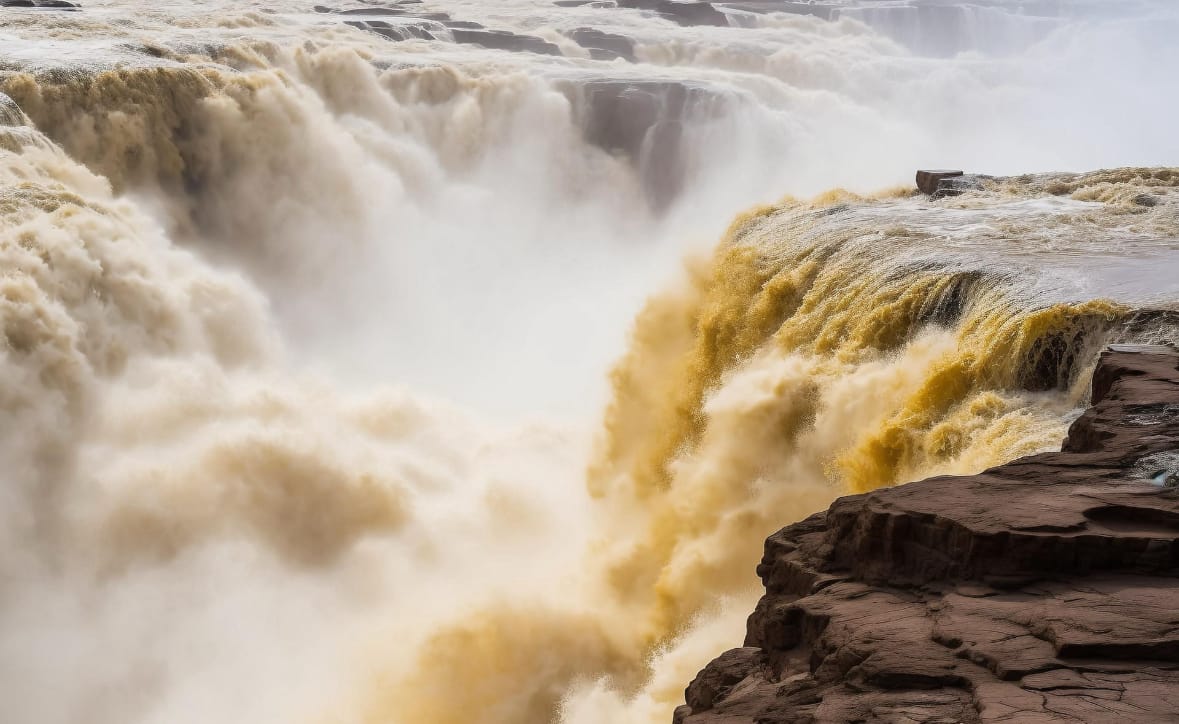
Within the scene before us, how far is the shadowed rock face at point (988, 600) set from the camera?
12.3 feet

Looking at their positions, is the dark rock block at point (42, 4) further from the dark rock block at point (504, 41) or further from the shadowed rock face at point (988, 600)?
the shadowed rock face at point (988, 600)

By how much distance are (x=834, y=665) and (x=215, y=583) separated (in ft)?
29.2

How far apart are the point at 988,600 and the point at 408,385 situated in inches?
586

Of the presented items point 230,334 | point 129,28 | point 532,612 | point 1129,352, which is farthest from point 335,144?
point 1129,352

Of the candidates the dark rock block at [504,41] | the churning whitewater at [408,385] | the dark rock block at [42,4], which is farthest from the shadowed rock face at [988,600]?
the dark rock block at [504,41]

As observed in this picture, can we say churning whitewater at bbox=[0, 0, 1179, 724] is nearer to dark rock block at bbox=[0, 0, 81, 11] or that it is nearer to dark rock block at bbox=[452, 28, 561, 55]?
dark rock block at bbox=[0, 0, 81, 11]

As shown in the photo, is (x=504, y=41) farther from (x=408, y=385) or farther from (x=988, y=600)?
(x=988, y=600)

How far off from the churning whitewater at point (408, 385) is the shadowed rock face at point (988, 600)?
6.05 ft

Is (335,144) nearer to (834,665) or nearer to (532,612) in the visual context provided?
(532,612)

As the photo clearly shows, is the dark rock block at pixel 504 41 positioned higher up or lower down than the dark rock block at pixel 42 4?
lower down

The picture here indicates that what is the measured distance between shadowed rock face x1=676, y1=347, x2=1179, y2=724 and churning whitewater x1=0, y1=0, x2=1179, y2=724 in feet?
6.05

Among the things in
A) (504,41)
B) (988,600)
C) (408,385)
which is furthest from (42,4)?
(988,600)

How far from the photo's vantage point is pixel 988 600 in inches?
173

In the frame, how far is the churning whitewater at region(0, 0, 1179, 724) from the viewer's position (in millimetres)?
9633
